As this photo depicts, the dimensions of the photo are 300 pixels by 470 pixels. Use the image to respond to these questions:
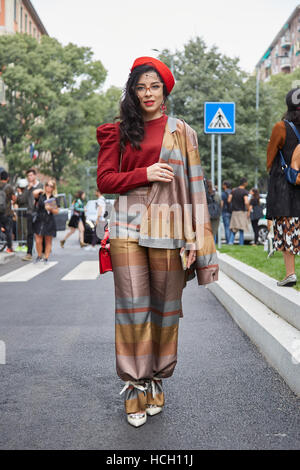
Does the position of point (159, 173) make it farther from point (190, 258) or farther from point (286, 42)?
point (286, 42)

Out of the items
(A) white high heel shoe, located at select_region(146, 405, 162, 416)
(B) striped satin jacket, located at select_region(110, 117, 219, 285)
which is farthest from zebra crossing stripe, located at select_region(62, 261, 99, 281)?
(B) striped satin jacket, located at select_region(110, 117, 219, 285)

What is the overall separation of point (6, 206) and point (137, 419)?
12.3m

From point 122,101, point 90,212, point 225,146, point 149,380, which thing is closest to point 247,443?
point 149,380

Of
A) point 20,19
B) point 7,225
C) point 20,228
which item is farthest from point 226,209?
point 20,19

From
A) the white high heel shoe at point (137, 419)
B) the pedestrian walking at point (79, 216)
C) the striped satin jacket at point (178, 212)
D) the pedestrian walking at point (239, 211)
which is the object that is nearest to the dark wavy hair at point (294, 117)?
the striped satin jacket at point (178, 212)

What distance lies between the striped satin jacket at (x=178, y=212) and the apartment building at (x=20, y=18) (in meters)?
41.5

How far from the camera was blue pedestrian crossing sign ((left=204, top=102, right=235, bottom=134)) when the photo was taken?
13.9 meters

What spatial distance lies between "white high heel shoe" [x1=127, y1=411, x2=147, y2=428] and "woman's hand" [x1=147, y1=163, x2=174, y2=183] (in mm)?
1237

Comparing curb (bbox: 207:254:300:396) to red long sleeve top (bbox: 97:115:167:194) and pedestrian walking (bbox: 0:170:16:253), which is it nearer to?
red long sleeve top (bbox: 97:115:167:194)

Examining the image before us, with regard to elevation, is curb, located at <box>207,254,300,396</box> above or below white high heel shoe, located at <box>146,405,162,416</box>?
above

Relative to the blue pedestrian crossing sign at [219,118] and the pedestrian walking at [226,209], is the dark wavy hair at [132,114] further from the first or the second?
the pedestrian walking at [226,209]

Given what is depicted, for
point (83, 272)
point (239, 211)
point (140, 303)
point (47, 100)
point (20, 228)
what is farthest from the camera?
point (47, 100)

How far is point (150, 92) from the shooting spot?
11.5 feet

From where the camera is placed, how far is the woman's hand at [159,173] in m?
3.37
